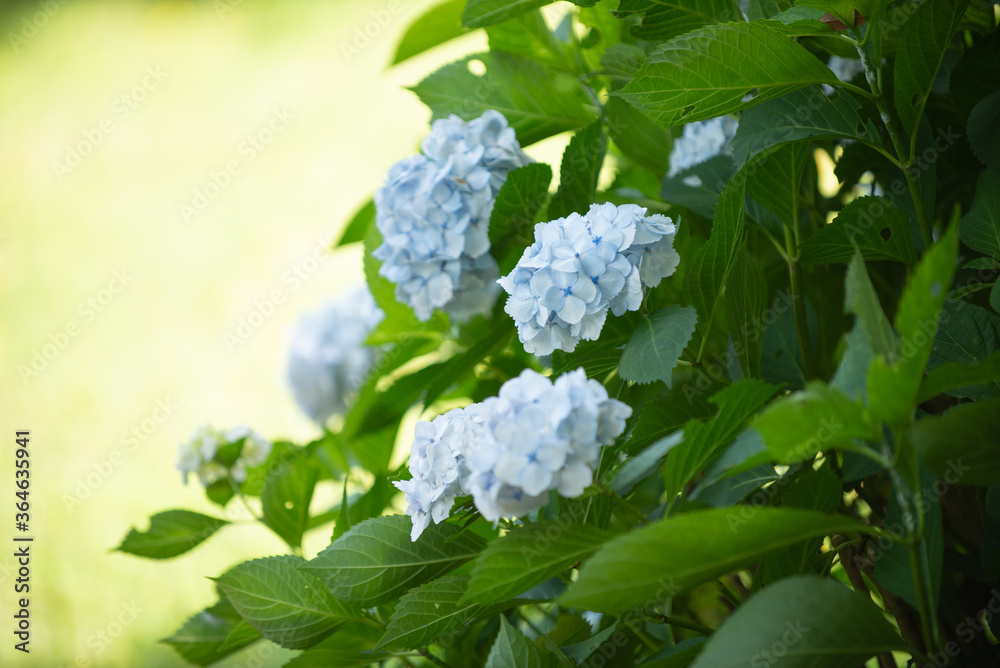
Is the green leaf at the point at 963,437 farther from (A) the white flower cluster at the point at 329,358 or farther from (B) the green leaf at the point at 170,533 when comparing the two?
(A) the white flower cluster at the point at 329,358

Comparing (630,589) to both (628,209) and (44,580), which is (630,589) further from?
(44,580)

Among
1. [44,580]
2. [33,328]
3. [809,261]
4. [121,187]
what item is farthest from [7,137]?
[809,261]

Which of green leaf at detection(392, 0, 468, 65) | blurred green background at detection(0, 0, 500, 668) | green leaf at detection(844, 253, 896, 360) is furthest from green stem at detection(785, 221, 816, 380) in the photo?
blurred green background at detection(0, 0, 500, 668)

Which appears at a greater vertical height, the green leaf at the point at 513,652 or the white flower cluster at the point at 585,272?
the white flower cluster at the point at 585,272

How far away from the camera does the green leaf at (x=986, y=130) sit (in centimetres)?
51

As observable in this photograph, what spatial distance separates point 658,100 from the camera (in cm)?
51

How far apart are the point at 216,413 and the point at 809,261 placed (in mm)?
2453

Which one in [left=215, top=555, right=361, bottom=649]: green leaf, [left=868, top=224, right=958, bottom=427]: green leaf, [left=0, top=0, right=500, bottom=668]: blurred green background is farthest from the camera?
[left=0, top=0, right=500, bottom=668]: blurred green background

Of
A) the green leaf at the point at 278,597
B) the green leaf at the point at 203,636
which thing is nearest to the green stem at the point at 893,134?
the green leaf at the point at 278,597

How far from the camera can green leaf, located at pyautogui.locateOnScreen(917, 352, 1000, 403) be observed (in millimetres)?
347

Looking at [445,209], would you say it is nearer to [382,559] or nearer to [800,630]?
[382,559]

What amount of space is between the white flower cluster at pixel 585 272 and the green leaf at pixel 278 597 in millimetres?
225

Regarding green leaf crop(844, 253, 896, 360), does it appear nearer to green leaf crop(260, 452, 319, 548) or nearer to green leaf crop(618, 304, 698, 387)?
green leaf crop(618, 304, 698, 387)

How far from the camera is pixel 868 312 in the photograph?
1.17ft
